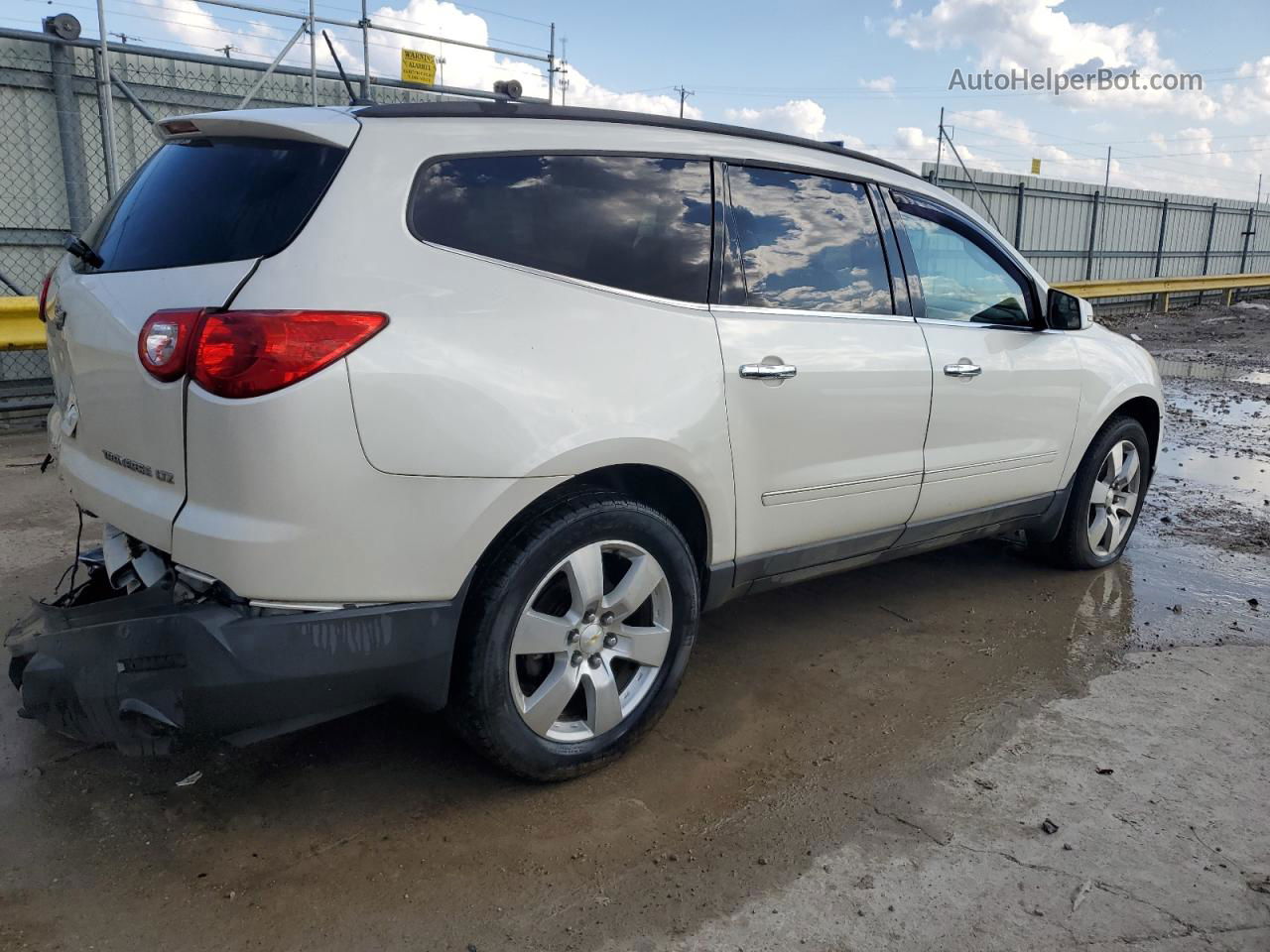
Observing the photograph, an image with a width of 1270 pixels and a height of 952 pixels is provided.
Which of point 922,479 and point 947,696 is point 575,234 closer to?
point 922,479

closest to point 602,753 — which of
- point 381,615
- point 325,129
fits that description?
point 381,615

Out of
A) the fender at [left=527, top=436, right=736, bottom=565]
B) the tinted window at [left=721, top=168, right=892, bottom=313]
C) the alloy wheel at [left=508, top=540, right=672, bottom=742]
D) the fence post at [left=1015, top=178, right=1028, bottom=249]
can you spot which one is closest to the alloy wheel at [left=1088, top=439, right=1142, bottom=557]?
the tinted window at [left=721, top=168, right=892, bottom=313]

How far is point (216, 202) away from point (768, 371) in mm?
1655

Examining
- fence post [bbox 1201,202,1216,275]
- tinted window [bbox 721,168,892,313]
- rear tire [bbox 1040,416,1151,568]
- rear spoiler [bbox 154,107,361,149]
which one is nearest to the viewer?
rear spoiler [bbox 154,107,361,149]

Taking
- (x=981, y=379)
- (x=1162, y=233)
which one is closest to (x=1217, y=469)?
(x=981, y=379)

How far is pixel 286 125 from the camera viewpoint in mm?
2512

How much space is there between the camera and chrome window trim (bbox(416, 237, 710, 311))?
2537 mm

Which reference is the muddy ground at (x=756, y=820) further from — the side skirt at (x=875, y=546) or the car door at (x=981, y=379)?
the car door at (x=981, y=379)

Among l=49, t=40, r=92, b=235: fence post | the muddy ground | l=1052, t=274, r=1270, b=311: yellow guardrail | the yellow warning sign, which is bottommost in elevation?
the muddy ground

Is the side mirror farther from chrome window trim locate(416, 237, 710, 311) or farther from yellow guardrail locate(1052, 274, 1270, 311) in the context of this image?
yellow guardrail locate(1052, 274, 1270, 311)

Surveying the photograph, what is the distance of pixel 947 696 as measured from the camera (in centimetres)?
355

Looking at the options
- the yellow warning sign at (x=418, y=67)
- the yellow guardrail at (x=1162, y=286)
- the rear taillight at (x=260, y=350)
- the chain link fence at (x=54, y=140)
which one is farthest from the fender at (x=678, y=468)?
the yellow guardrail at (x=1162, y=286)

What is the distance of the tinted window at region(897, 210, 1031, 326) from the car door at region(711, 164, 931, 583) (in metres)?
0.23

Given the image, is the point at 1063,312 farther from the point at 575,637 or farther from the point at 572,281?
the point at 575,637
